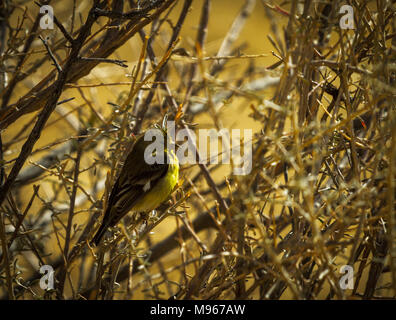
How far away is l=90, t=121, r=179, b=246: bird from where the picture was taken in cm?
314

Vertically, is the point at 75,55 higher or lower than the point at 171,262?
higher

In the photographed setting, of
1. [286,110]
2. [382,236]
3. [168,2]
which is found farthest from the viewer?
[168,2]

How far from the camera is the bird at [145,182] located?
3145 millimetres

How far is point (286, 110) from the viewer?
160cm

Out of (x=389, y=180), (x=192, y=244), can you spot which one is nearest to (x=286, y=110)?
(x=389, y=180)

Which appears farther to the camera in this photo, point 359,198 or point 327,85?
point 327,85

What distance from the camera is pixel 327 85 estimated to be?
2479mm

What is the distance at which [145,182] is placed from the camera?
10.8 ft

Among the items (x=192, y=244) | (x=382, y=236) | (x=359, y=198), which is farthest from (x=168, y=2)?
(x=192, y=244)
